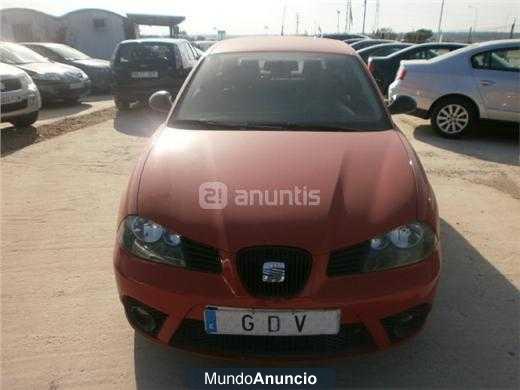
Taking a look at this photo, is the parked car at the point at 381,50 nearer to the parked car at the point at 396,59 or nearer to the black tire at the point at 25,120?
the parked car at the point at 396,59

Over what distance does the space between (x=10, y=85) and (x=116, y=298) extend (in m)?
5.75

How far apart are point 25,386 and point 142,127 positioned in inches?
250

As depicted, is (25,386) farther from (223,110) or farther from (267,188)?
(223,110)

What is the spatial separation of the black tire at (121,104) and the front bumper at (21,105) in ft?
7.10

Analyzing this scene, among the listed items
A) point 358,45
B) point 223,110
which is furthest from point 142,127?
point 358,45

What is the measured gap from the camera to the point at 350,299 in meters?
1.90

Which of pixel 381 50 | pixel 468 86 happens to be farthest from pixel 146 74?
pixel 381 50

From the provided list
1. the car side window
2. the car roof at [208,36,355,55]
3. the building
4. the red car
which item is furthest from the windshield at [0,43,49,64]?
the building

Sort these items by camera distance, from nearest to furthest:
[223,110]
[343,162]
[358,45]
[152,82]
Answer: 1. [343,162]
2. [223,110]
3. [152,82]
4. [358,45]

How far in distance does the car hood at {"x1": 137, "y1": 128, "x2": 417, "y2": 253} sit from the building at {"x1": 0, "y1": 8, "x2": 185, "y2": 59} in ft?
79.2

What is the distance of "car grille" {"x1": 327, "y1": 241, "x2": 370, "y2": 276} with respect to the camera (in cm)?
194

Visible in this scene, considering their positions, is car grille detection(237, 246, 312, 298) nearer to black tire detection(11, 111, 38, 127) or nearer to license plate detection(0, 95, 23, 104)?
license plate detection(0, 95, 23, 104)

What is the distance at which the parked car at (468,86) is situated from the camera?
264 inches

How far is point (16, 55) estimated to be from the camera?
10711 mm
